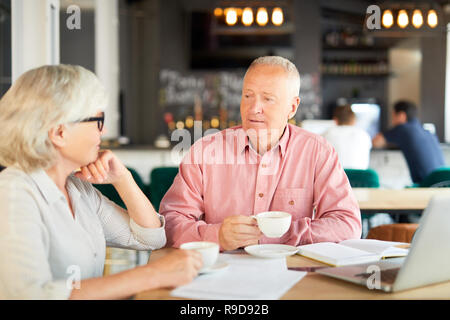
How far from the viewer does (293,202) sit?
185cm

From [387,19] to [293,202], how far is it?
12.8ft

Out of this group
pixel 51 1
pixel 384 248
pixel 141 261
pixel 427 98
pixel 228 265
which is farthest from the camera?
pixel 427 98

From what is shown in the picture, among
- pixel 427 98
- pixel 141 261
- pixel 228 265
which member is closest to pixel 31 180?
pixel 228 265

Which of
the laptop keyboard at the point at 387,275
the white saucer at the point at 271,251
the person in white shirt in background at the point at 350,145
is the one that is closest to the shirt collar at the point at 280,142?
the white saucer at the point at 271,251

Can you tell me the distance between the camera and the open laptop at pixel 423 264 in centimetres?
110

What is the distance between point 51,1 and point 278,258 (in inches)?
91.6

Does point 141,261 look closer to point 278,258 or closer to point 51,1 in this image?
point 51,1

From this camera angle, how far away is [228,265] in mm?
1337

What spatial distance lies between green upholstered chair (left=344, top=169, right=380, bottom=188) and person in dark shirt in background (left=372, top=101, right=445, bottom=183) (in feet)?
6.11

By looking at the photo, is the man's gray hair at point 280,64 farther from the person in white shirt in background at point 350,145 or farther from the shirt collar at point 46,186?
the person in white shirt in background at point 350,145

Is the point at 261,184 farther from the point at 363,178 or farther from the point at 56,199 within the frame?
the point at 363,178

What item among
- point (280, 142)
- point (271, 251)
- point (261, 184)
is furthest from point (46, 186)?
point (280, 142)

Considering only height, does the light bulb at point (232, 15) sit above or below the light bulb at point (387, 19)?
above

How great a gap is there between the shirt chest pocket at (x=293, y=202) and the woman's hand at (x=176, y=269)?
0.69 metres
